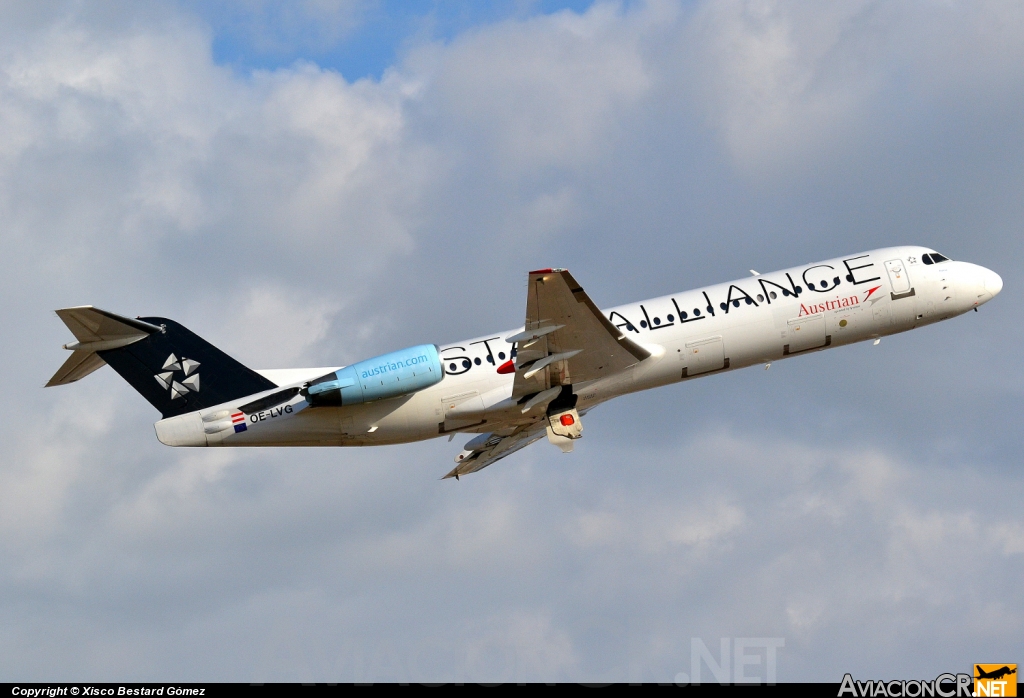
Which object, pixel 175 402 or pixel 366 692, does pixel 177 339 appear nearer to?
→ pixel 175 402

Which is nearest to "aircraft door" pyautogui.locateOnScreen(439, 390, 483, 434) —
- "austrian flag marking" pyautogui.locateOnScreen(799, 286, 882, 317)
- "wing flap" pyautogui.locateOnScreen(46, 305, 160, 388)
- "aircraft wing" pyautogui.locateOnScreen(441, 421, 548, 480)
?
"aircraft wing" pyautogui.locateOnScreen(441, 421, 548, 480)

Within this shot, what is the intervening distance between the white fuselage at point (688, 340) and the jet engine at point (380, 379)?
3.60 ft

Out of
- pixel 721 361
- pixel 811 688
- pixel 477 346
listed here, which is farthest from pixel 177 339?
pixel 811 688

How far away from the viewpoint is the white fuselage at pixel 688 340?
4094 cm

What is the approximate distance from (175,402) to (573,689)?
17.9m

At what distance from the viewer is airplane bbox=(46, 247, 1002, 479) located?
39.5 meters

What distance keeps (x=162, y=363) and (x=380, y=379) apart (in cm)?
761

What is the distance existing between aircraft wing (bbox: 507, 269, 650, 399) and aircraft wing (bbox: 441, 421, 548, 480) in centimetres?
472

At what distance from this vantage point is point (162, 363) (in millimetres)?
40688

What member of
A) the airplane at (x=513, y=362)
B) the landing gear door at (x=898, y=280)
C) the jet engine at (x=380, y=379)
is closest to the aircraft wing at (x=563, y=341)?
the airplane at (x=513, y=362)

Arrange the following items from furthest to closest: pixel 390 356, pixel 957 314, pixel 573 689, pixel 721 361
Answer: pixel 957 314, pixel 721 361, pixel 390 356, pixel 573 689

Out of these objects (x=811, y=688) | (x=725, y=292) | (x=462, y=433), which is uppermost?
(x=725, y=292)

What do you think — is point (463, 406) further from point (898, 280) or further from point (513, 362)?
point (898, 280)

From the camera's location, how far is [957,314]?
151 ft
